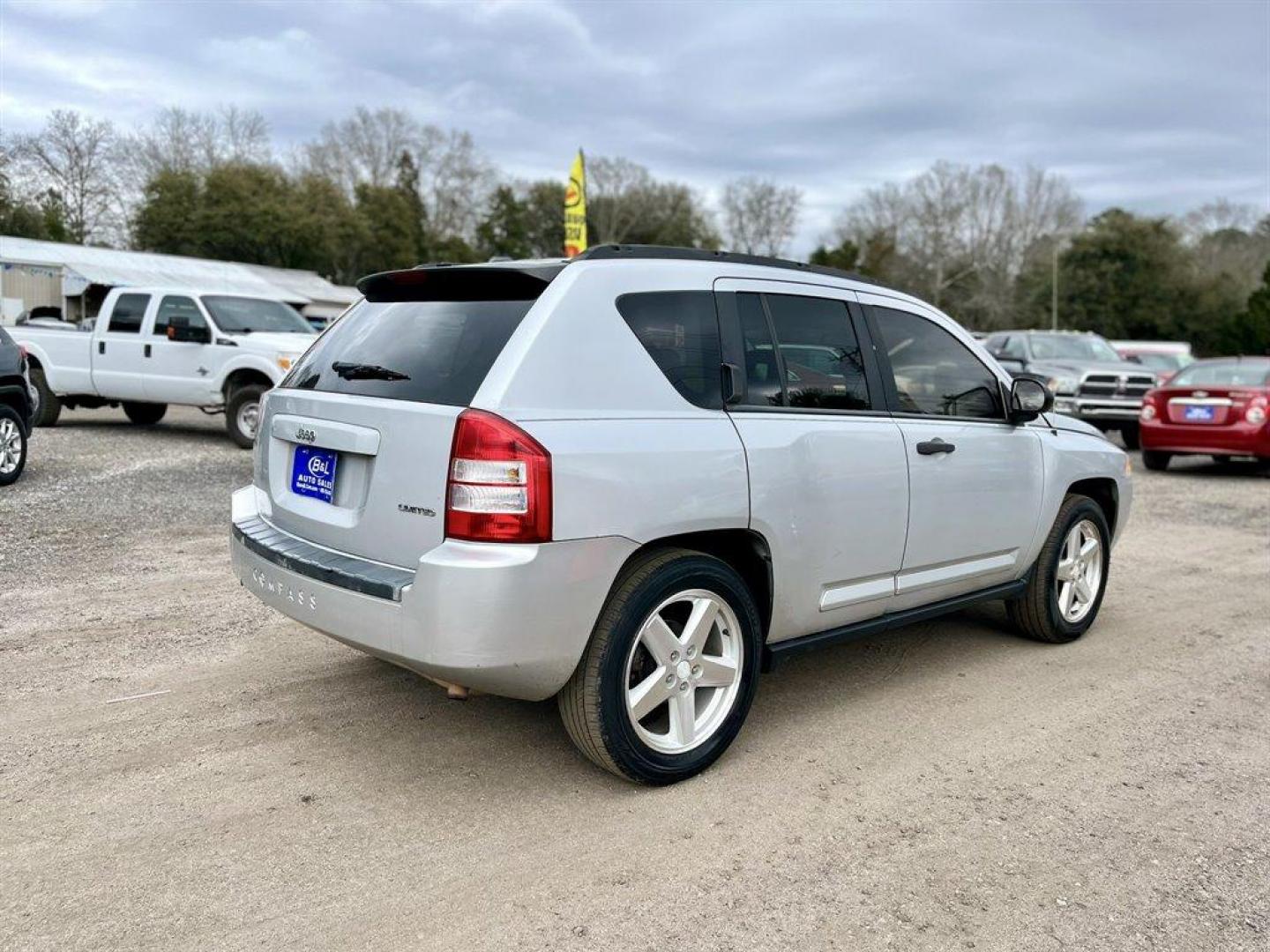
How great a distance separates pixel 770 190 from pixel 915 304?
101 metres

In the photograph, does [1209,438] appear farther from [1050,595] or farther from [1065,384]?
[1050,595]

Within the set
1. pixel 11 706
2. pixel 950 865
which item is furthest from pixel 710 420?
pixel 11 706

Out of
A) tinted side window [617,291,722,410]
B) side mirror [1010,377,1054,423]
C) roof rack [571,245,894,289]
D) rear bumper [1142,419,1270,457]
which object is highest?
roof rack [571,245,894,289]

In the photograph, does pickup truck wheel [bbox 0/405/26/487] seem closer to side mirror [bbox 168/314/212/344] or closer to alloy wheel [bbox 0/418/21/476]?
alloy wheel [bbox 0/418/21/476]

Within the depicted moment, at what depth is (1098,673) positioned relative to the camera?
5.00m

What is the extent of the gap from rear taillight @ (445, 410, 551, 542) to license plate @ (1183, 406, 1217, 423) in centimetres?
1223

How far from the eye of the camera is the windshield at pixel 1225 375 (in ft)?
42.5

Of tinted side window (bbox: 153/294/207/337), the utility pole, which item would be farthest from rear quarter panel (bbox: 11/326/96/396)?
the utility pole

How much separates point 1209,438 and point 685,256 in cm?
1133

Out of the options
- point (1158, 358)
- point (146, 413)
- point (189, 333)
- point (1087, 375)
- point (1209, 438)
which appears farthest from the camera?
point (1158, 358)

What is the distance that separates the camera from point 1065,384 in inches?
649

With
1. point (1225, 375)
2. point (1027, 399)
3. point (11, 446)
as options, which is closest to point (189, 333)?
point (11, 446)

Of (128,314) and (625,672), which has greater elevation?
(128,314)

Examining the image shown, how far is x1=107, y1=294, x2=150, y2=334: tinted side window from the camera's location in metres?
13.6
